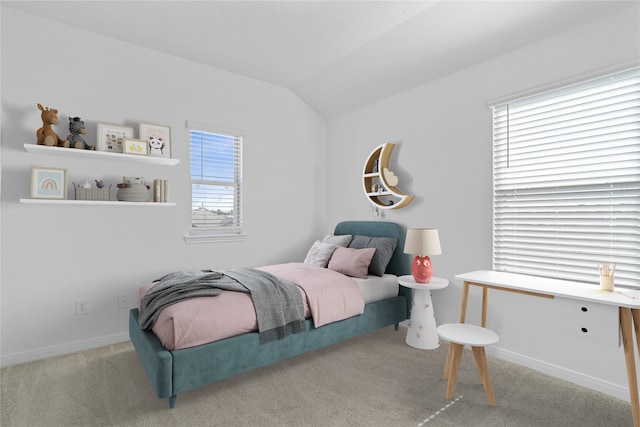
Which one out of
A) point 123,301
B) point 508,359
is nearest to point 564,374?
point 508,359

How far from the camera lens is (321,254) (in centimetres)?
364

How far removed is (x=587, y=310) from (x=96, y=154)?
3638 mm

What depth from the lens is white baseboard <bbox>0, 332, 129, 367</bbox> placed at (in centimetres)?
263

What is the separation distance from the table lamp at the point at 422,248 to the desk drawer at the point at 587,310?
3.20 ft

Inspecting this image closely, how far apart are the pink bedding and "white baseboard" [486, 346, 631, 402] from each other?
1.18 meters

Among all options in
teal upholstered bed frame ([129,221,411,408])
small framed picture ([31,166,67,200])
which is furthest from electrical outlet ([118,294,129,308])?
small framed picture ([31,166,67,200])

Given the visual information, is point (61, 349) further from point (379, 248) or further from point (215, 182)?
point (379, 248)

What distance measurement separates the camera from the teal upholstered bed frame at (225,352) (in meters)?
1.98

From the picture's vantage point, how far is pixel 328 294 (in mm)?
2740

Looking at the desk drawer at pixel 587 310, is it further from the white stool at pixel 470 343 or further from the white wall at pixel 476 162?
the white wall at pixel 476 162

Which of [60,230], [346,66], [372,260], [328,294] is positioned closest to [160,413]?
[328,294]

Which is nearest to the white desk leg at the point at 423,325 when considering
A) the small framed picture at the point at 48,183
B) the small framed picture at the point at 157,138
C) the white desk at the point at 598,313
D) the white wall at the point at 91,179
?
the white desk at the point at 598,313

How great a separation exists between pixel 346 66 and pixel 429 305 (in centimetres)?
251

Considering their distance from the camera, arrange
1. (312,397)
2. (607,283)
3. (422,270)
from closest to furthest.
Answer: (607,283)
(312,397)
(422,270)
